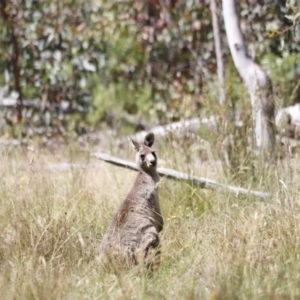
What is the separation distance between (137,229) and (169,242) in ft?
1.29

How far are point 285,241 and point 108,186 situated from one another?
2666mm

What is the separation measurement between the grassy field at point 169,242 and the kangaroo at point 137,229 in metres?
0.11

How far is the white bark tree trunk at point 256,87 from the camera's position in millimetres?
7895

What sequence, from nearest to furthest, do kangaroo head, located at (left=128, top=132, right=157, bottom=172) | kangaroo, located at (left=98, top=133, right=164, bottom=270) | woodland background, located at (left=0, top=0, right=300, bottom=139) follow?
kangaroo, located at (left=98, top=133, right=164, bottom=270) < kangaroo head, located at (left=128, top=132, right=157, bottom=172) < woodland background, located at (left=0, top=0, right=300, bottom=139)

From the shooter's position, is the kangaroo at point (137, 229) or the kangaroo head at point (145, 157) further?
the kangaroo head at point (145, 157)

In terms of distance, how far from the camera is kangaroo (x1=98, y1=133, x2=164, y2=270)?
546 cm

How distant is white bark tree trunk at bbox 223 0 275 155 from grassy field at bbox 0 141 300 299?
33cm

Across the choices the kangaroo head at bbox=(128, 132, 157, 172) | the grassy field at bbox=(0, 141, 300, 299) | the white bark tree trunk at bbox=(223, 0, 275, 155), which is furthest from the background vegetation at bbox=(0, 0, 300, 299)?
the kangaroo head at bbox=(128, 132, 157, 172)

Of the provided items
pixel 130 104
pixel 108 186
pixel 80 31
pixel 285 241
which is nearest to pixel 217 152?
pixel 108 186

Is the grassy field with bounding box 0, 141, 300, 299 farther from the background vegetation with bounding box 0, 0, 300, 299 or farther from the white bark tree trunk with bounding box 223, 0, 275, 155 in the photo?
the white bark tree trunk with bounding box 223, 0, 275, 155

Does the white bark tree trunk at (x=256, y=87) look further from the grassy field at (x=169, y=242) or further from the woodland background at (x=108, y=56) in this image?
the woodland background at (x=108, y=56)

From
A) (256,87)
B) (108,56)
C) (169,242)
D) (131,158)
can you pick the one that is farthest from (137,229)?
(108,56)

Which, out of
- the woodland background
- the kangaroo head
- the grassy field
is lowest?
the grassy field

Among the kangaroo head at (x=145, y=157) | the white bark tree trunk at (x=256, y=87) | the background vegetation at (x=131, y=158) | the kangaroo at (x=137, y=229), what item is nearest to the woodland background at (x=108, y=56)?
the background vegetation at (x=131, y=158)
